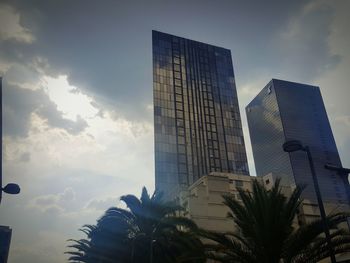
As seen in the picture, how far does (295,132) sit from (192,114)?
110989 millimetres

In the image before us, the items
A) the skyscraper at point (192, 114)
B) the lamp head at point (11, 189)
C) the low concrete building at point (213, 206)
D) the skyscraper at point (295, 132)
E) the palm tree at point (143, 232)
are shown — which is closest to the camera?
the lamp head at point (11, 189)

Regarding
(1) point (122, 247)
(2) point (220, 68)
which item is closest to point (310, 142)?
(2) point (220, 68)

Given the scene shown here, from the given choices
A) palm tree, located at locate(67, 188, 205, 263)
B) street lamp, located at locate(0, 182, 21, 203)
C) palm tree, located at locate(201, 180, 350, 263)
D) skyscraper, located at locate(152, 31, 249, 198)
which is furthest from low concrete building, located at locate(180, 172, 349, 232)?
street lamp, located at locate(0, 182, 21, 203)

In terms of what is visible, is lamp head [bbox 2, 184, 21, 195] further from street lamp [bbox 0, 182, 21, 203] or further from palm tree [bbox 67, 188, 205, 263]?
palm tree [bbox 67, 188, 205, 263]

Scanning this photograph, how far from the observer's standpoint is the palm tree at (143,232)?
23.6m

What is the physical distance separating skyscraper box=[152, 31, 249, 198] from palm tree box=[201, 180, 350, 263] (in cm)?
5420

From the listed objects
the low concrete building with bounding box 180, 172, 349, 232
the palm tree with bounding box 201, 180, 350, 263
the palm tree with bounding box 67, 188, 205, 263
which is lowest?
the palm tree with bounding box 201, 180, 350, 263

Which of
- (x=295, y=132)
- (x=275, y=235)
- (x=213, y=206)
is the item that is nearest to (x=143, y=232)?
(x=275, y=235)

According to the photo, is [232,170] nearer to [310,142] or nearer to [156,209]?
[156,209]

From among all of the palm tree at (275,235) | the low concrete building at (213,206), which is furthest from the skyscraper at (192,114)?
the palm tree at (275,235)

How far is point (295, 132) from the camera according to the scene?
17938 centimetres

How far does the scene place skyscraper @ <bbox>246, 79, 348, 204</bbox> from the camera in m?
172

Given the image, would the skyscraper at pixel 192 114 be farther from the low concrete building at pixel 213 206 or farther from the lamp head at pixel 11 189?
the lamp head at pixel 11 189

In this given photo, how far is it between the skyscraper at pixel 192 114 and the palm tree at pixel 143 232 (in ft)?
142
